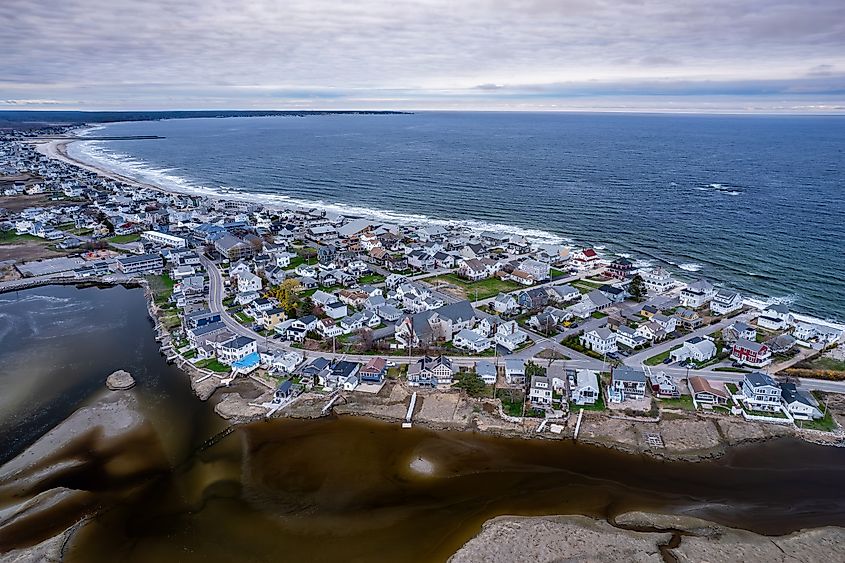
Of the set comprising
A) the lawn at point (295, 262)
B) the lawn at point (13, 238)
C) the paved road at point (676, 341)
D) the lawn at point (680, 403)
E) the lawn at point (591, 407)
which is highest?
the lawn at point (13, 238)

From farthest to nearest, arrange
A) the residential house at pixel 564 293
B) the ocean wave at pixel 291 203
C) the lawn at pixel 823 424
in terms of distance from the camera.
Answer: the ocean wave at pixel 291 203 < the residential house at pixel 564 293 < the lawn at pixel 823 424

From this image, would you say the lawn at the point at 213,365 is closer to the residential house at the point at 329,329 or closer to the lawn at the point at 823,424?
the residential house at the point at 329,329

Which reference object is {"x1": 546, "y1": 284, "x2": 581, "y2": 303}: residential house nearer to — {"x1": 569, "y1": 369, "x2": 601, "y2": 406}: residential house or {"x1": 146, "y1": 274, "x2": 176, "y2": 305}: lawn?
{"x1": 569, "y1": 369, "x2": 601, "y2": 406}: residential house

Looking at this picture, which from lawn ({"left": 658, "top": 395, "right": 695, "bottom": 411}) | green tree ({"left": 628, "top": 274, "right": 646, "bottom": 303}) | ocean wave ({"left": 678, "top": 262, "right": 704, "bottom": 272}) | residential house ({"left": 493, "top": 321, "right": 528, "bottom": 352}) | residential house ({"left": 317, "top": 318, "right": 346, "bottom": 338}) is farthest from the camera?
ocean wave ({"left": 678, "top": 262, "right": 704, "bottom": 272})

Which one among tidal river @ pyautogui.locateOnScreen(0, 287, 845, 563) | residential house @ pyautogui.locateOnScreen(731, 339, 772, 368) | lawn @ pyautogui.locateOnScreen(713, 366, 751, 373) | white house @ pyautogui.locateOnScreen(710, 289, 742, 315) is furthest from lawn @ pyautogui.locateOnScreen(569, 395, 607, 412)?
white house @ pyautogui.locateOnScreen(710, 289, 742, 315)

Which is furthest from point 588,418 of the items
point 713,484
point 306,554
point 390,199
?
point 390,199

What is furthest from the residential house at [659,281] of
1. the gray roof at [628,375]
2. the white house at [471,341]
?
the white house at [471,341]

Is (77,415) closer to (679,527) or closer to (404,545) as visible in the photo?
(404,545)
